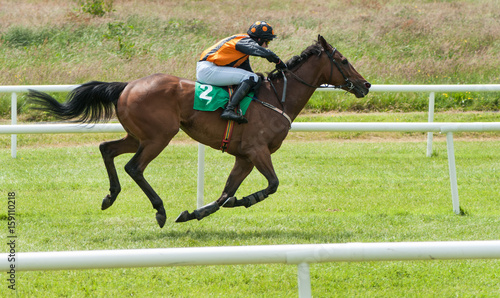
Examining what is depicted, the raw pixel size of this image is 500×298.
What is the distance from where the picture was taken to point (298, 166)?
26.5 feet

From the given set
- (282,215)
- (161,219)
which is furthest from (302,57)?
(161,219)

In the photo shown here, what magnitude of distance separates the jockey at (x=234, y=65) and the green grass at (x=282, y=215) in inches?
44.7

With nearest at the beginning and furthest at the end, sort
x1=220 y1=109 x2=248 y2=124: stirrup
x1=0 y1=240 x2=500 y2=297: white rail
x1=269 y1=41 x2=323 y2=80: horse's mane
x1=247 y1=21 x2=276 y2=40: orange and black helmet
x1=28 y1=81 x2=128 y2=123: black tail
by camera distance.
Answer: x1=0 y1=240 x2=500 y2=297: white rail
x1=220 y1=109 x2=248 y2=124: stirrup
x1=28 y1=81 x2=128 y2=123: black tail
x1=247 y1=21 x2=276 y2=40: orange and black helmet
x1=269 y1=41 x2=323 y2=80: horse's mane

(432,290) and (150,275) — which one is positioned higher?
(432,290)

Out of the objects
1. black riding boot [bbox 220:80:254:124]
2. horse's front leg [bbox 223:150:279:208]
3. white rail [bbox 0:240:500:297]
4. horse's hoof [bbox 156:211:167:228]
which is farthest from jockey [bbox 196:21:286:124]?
white rail [bbox 0:240:500:297]

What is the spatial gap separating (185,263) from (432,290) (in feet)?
7.53

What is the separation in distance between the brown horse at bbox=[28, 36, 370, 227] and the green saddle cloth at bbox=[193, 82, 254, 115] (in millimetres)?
53

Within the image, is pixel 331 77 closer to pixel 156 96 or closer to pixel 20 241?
pixel 156 96

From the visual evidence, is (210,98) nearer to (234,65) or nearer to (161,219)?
(234,65)

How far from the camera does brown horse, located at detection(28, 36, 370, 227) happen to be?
5215mm

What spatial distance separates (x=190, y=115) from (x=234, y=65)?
2.23 feet

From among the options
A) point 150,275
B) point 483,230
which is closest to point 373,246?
point 150,275

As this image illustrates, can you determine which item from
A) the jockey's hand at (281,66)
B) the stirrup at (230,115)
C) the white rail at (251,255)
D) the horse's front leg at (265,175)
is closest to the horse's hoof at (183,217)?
the horse's front leg at (265,175)

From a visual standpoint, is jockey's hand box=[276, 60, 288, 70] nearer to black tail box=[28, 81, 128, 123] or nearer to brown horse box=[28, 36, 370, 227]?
brown horse box=[28, 36, 370, 227]
